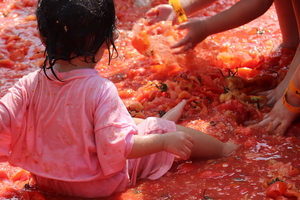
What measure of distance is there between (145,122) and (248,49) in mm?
2154

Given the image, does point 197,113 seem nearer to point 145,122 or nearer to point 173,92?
point 173,92

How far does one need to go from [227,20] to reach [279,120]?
1096 millimetres

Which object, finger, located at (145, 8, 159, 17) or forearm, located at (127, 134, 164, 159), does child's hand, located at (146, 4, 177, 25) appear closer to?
finger, located at (145, 8, 159, 17)

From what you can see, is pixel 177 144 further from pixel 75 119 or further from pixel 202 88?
pixel 202 88

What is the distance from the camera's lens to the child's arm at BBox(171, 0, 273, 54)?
10.5ft

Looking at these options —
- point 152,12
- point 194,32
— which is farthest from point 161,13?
point 194,32

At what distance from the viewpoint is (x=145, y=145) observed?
5.87ft

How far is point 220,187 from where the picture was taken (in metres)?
1.93

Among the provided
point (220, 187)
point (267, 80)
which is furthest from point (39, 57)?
point (220, 187)

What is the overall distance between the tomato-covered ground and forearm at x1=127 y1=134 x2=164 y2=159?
0.23 meters

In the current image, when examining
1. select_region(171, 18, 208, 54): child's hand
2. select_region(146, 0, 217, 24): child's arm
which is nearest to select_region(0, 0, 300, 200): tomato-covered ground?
select_region(146, 0, 217, 24): child's arm

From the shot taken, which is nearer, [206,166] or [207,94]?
[206,166]

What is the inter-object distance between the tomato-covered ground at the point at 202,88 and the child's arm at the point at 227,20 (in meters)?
0.27

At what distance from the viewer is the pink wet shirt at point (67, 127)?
1.75 meters
